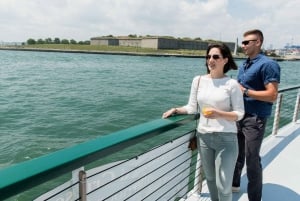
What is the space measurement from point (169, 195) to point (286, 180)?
1.52 meters

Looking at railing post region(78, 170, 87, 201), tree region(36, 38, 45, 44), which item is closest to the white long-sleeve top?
railing post region(78, 170, 87, 201)

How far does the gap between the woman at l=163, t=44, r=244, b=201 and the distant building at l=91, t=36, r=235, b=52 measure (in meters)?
103

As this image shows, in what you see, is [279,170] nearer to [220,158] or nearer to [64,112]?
[220,158]

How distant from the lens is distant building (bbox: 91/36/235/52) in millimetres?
106188

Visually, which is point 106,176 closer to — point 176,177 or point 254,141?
point 176,177

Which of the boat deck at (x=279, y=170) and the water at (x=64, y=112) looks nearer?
the boat deck at (x=279, y=170)

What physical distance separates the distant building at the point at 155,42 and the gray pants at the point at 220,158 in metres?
103

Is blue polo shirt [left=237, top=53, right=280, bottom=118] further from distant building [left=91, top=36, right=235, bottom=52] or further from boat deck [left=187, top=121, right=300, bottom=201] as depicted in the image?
distant building [left=91, top=36, right=235, bottom=52]

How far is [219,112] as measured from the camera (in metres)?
1.99

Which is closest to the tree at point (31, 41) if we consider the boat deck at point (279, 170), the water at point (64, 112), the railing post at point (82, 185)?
the water at point (64, 112)

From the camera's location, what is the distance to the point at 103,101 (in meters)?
17.5

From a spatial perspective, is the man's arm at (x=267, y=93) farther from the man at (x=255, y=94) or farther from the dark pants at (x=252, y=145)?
the dark pants at (x=252, y=145)

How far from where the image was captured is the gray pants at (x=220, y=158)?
211 centimetres

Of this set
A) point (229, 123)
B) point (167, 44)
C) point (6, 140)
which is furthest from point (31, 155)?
point (167, 44)
